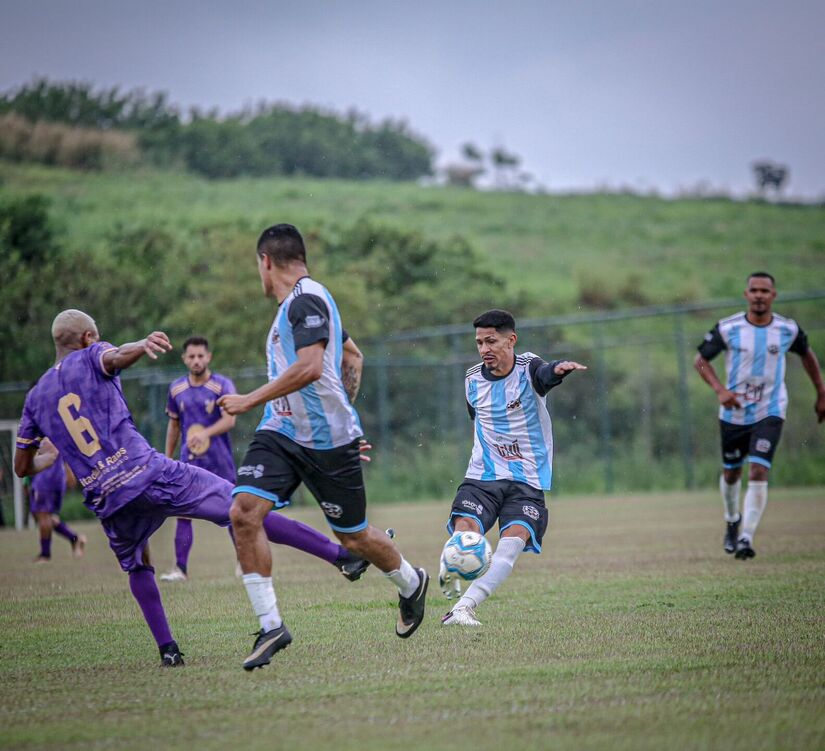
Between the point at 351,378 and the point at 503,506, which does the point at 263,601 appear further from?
the point at 503,506

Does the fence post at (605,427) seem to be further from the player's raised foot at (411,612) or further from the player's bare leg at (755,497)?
the player's raised foot at (411,612)

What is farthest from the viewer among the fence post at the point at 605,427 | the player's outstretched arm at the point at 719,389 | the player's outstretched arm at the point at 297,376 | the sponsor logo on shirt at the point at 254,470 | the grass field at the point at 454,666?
the fence post at the point at 605,427

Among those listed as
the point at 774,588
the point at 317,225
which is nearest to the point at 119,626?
the point at 774,588

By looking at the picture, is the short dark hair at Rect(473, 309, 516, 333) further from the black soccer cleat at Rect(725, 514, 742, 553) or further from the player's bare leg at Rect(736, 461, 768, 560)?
the black soccer cleat at Rect(725, 514, 742, 553)

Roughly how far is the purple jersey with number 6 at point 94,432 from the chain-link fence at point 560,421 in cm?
1831

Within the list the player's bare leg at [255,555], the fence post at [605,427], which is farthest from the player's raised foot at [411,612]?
the fence post at [605,427]

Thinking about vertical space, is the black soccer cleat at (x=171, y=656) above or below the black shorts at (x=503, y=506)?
below

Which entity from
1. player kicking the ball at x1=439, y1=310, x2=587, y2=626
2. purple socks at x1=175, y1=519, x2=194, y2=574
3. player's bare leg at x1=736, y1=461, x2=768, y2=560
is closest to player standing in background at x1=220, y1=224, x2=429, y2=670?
player kicking the ball at x1=439, y1=310, x2=587, y2=626

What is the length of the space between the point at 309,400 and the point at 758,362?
6.67 metres

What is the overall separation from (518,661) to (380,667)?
682 millimetres

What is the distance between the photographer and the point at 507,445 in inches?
315

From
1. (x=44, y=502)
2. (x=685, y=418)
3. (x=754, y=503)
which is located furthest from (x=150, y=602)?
(x=685, y=418)

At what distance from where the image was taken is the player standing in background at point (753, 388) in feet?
37.6

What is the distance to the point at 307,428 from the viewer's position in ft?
20.3
